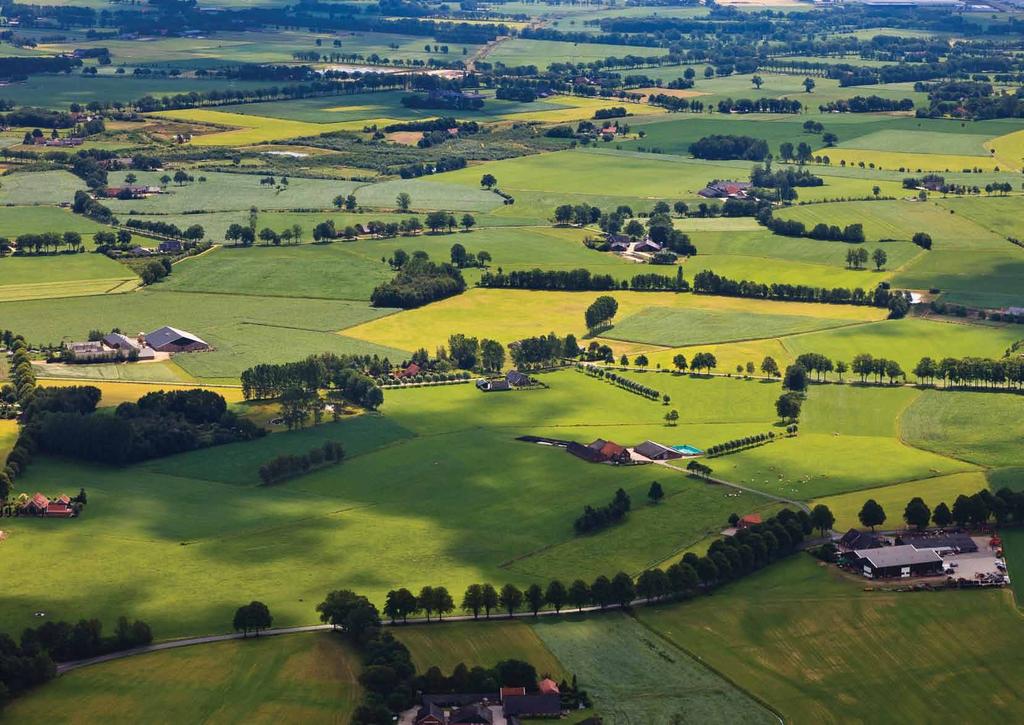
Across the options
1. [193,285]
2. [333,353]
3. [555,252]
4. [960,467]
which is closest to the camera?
[960,467]

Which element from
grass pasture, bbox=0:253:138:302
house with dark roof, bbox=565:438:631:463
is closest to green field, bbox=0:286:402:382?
grass pasture, bbox=0:253:138:302

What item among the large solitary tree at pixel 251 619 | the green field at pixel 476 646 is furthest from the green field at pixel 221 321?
the green field at pixel 476 646

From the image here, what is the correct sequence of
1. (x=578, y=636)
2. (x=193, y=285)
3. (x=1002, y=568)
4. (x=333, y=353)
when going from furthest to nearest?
(x=193, y=285) < (x=333, y=353) < (x=1002, y=568) < (x=578, y=636)

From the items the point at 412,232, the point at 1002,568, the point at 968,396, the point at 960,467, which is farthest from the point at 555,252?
the point at 1002,568

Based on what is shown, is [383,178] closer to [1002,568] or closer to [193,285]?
[193,285]

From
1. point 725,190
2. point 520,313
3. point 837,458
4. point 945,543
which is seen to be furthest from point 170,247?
point 945,543

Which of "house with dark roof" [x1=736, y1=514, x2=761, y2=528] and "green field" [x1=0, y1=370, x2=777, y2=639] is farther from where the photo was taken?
"house with dark roof" [x1=736, y1=514, x2=761, y2=528]

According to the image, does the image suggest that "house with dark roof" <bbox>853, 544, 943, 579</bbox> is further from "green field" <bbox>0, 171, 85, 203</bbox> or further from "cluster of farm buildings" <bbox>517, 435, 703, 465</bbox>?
"green field" <bbox>0, 171, 85, 203</bbox>
